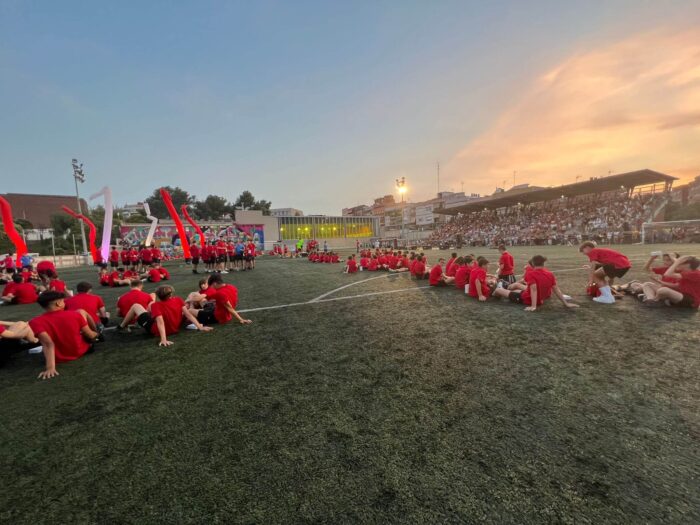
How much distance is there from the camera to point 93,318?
17.6 feet

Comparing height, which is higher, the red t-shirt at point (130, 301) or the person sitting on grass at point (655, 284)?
the red t-shirt at point (130, 301)

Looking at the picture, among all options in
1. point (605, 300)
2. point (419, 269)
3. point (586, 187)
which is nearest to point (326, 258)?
point (419, 269)

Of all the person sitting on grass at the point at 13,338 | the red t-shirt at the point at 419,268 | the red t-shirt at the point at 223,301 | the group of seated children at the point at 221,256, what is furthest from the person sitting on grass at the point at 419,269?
the group of seated children at the point at 221,256

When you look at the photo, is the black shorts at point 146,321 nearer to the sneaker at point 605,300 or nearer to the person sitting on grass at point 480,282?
the person sitting on grass at point 480,282

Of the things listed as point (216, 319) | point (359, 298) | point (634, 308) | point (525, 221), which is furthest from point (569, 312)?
point (525, 221)

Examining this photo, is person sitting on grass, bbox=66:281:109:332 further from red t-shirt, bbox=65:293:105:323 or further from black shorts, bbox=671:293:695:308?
black shorts, bbox=671:293:695:308

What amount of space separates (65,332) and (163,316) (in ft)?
4.22

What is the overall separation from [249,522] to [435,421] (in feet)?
5.46

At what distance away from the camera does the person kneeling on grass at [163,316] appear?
5.18 meters

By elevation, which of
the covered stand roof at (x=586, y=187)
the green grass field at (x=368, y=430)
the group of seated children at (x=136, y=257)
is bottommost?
the green grass field at (x=368, y=430)

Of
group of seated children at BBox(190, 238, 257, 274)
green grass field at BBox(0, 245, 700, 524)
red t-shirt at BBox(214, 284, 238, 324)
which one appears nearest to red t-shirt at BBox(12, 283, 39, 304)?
group of seated children at BBox(190, 238, 257, 274)

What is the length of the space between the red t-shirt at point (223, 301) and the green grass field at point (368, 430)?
1.00 meters

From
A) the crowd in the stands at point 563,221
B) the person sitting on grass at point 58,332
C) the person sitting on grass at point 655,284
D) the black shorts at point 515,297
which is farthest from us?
the crowd in the stands at point 563,221

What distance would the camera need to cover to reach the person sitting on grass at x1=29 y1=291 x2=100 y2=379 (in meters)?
4.11
